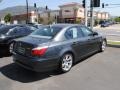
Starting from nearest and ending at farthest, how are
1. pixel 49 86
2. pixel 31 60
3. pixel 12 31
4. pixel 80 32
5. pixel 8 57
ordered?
pixel 49 86 → pixel 31 60 → pixel 80 32 → pixel 8 57 → pixel 12 31

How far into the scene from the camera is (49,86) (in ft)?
16.7

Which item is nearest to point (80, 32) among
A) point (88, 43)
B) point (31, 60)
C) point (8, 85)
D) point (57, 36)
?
point (88, 43)

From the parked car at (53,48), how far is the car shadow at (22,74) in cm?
35

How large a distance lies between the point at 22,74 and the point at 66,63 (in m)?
1.42

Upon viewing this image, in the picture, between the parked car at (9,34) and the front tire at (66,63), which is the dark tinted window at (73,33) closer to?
the front tire at (66,63)

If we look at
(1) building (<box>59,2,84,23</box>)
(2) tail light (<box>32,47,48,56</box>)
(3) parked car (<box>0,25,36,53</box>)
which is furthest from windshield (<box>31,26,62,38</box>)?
(1) building (<box>59,2,84,23</box>)

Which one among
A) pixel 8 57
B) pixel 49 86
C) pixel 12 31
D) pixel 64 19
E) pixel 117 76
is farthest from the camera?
pixel 64 19

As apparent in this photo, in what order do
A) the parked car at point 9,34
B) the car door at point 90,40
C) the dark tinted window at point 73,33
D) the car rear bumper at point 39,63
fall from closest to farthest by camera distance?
the car rear bumper at point 39,63
the dark tinted window at point 73,33
the car door at point 90,40
the parked car at point 9,34

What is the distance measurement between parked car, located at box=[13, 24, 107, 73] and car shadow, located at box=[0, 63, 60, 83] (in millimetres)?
348

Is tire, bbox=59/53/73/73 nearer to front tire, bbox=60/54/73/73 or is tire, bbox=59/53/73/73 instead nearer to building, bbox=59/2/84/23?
front tire, bbox=60/54/73/73

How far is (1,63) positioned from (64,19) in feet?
189

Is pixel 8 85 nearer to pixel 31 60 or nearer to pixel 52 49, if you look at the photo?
pixel 31 60

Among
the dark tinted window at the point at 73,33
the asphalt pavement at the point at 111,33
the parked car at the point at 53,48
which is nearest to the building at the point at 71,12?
the asphalt pavement at the point at 111,33

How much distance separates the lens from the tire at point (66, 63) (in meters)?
5.97
